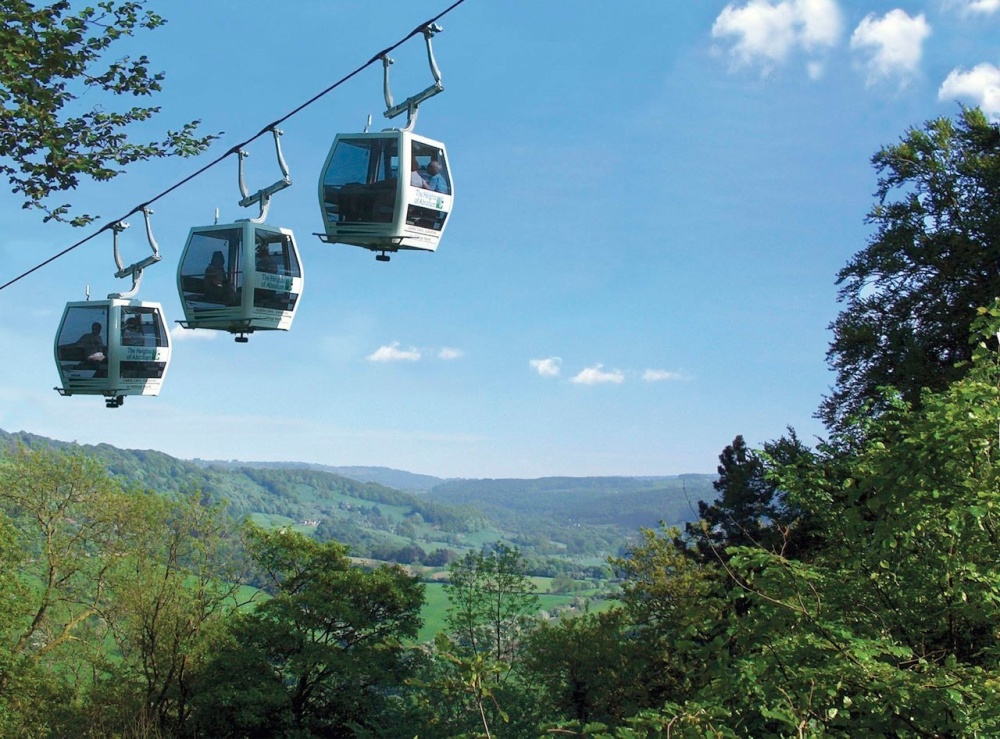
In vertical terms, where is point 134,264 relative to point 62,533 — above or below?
above

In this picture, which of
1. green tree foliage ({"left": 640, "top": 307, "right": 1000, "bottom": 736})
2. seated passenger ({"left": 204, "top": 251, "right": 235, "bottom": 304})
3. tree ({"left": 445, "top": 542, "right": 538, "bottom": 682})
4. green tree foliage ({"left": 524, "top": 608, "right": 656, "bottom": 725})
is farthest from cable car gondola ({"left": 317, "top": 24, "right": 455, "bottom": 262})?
tree ({"left": 445, "top": 542, "right": 538, "bottom": 682})

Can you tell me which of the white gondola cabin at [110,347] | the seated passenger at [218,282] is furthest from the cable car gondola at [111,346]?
the seated passenger at [218,282]

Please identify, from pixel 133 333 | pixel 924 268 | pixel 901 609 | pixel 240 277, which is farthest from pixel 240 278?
pixel 924 268

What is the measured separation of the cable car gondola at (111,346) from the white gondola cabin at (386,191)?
5.62 m

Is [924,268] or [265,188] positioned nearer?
[265,188]

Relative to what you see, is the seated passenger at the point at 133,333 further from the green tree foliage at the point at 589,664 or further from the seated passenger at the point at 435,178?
the green tree foliage at the point at 589,664

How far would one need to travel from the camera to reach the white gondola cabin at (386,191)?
1007cm

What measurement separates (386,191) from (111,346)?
683cm

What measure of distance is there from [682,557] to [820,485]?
2622 cm

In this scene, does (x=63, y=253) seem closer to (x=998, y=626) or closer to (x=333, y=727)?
(x=998, y=626)

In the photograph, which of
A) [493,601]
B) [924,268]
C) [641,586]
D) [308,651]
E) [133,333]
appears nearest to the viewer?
[133,333]

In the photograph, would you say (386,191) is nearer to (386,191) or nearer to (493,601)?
(386,191)

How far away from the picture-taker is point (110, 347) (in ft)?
47.6

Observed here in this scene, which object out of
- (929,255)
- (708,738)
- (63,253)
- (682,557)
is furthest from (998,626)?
(682,557)
